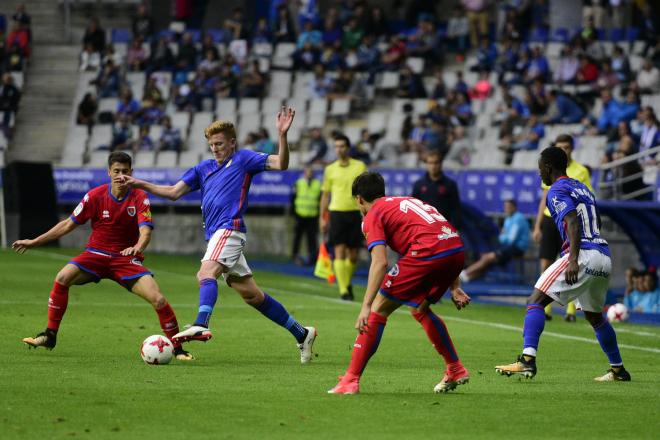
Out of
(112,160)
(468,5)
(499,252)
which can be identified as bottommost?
(499,252)

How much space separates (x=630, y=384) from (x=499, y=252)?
504 inches

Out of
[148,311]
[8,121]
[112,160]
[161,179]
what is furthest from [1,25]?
[112,160]

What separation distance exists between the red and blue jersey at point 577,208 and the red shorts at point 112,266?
363 cm

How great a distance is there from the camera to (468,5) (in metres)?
34.6

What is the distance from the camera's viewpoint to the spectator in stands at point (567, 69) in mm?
30188

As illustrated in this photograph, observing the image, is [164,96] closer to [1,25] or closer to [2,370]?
[1,25]

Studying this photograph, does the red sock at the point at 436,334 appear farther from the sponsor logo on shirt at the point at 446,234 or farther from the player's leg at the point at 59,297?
the player's leg at the point at 59,297

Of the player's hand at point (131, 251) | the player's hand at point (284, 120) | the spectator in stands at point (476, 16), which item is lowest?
the player's hand at point (131, 251)

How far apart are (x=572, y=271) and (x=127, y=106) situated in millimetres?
26027

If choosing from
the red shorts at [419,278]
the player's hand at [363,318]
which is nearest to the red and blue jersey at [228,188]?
the red shorts at [419,278]

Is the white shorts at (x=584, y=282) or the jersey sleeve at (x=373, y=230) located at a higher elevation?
the jersey sleeve at (x=373, y=230)

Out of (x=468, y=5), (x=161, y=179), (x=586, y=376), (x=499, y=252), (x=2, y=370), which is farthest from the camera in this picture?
(x=468, y=5)

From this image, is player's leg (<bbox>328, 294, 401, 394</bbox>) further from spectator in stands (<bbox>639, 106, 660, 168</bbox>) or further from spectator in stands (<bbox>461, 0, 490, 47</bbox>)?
spectator in stands (<bbox>461, 0, 490, 47</bbox>)

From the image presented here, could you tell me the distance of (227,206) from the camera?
11336 mm
